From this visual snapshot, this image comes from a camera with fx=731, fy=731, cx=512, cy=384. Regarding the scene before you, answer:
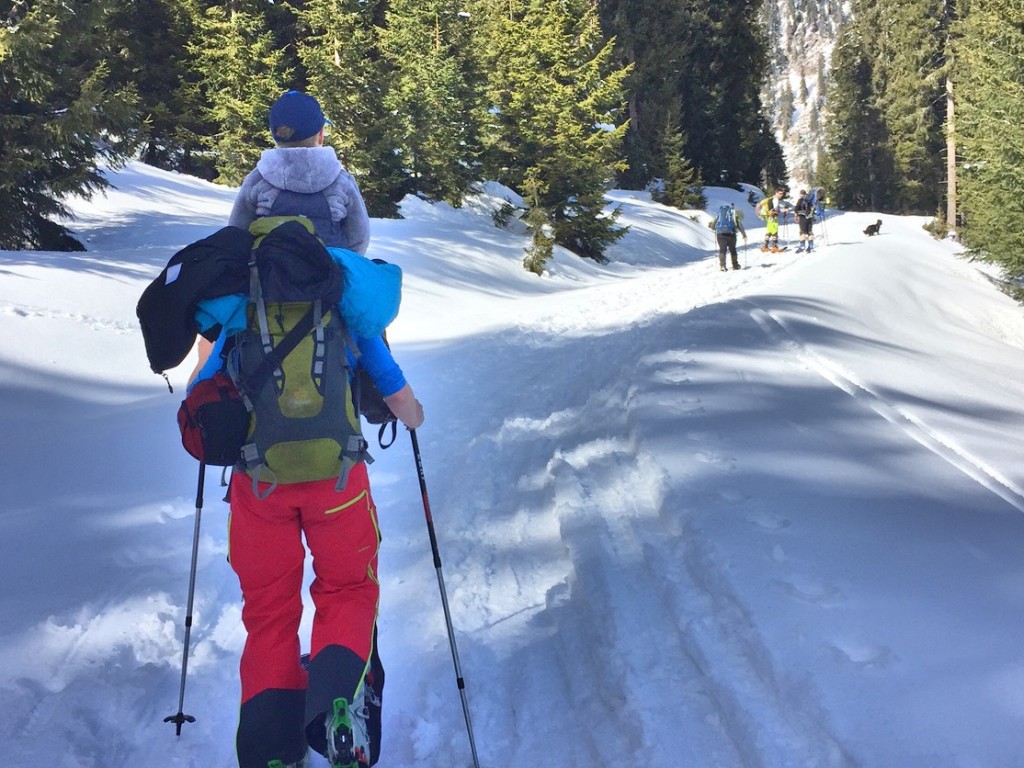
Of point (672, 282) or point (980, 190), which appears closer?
point (672, 282)

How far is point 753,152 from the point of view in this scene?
162 feet

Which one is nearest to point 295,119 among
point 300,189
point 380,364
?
point 300,189

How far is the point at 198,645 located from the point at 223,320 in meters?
2.02

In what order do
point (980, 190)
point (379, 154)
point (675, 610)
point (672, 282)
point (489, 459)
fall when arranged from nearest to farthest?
point (675, 610)
point (489, 459)
point (672, 282)
point (379, 154)
point (980, 190)

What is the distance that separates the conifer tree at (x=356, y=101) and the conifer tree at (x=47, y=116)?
7.30m

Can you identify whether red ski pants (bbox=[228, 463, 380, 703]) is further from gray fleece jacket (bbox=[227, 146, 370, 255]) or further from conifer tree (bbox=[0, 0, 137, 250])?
conifer tree (bbox=[0, 0, 137, 250])

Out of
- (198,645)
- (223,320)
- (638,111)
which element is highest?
(638,111)

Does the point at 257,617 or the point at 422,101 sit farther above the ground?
the point at 422,101

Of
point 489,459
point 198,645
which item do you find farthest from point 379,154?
point 198,645

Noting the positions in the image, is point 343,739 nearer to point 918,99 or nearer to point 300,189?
point 300,189

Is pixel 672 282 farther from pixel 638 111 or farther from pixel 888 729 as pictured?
pixel 638 111

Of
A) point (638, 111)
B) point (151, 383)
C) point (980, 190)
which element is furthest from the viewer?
point (638, 111)

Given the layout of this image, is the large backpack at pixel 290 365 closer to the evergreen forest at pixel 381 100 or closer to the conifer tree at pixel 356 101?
the evergreen forest at pixel 381 100

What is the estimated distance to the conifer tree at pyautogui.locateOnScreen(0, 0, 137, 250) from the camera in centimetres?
1138
